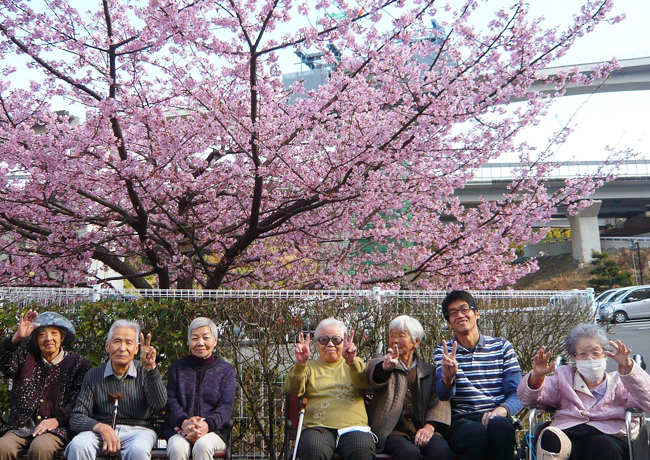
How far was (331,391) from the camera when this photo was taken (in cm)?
366

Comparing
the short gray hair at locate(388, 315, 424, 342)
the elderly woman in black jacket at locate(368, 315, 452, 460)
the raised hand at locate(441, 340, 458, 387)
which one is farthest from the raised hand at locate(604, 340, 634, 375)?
the short gray hair at locate(388, 315, 424, 342)

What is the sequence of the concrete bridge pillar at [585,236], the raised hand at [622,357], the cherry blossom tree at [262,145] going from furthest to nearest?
1. the concrete bridge pillar at [585,236]
2. the cherry blossom tree at [262,145]
3. the raised hand at [622,357]

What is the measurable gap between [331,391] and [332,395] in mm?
26

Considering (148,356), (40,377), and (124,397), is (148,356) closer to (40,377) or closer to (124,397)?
(124,397)

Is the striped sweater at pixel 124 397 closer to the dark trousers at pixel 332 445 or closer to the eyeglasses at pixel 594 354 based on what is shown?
the dark trousers at pixel 332 445

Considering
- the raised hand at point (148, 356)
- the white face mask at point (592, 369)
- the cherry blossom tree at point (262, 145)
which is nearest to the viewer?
the white face mask at point (592, 369)

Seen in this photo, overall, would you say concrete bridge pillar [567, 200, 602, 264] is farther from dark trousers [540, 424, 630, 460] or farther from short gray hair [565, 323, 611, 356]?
dark trousers [540, 424, 630, 460]

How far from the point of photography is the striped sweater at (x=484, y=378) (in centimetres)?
365

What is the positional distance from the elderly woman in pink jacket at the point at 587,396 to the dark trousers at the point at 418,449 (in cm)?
52

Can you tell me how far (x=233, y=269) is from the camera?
8297 mm

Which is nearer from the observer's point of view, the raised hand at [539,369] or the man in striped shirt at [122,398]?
the raised hand at [539,369]

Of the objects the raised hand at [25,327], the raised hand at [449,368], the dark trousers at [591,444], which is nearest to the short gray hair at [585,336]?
the dark trousers at [591,444]

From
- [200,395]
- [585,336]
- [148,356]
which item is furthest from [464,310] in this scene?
[148,356]

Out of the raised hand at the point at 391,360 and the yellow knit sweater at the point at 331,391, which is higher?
the raised hand at the point at 391,360
